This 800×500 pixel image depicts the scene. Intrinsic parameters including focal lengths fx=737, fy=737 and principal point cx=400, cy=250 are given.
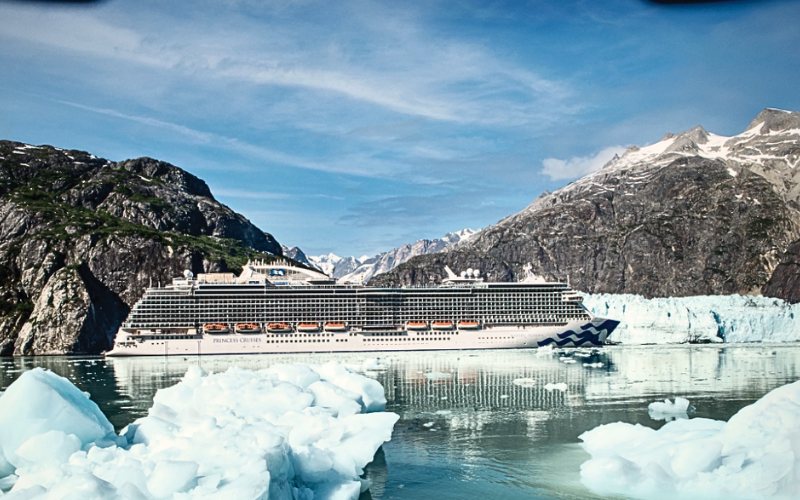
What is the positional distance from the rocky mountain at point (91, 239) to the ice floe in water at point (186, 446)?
75.3 metres

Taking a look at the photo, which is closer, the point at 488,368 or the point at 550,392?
the point at 550,392

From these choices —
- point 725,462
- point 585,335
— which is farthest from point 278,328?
point 725,462

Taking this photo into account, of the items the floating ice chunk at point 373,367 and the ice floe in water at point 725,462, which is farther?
the floating ice chunk at point 373,367

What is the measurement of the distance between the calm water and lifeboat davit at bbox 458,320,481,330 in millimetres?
9653

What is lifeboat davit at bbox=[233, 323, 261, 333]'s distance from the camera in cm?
7938

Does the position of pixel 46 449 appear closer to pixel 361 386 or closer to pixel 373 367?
pixel 361 386

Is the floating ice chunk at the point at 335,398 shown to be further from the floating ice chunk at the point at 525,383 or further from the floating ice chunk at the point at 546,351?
the floating ice chunk at the point at 546,351

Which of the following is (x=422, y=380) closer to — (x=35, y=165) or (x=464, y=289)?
(x=464, y=289)

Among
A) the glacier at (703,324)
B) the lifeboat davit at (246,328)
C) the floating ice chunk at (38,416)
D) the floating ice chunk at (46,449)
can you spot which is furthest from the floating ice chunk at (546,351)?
the floating ice chunk at (46,449)

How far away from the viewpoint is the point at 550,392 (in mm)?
39375

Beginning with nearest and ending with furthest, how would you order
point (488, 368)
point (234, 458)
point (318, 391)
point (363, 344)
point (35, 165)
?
1. point (234, 458)
2. point (318, 391)
3. point (488, 368)
4. point (363, 344)
5. point (35, 165)

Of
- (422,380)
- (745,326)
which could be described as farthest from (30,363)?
(745,326)

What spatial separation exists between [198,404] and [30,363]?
57.9m

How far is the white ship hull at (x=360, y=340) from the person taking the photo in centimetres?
7762
